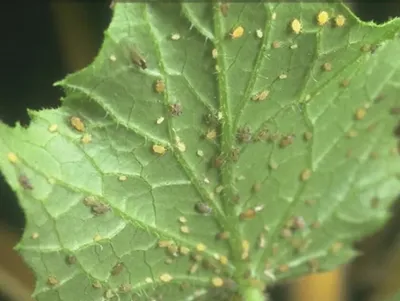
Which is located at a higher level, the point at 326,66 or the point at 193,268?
the point at 326,66

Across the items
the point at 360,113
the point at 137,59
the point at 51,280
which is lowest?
the point at 51,280

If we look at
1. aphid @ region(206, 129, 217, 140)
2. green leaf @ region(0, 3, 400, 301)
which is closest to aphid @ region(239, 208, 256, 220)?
green leaf @ region(0, 3, 400, 301)

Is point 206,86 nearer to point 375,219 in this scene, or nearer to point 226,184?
point 226,184

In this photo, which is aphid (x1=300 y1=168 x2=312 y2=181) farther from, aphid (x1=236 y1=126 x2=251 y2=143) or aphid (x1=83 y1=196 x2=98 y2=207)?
aphid (x1=83 y1=196 x2=98 y2=207)

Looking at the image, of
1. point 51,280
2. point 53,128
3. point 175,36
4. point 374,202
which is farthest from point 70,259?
point 374,202

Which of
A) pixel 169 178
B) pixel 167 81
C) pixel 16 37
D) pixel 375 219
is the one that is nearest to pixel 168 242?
pixel 169 178

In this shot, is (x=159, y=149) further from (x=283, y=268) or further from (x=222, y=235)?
(x=283, y=268)

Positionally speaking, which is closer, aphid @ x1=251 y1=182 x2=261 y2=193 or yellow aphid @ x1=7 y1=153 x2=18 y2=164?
yellow aphid @ x1=7 y1=153 x2=18 y2=164
